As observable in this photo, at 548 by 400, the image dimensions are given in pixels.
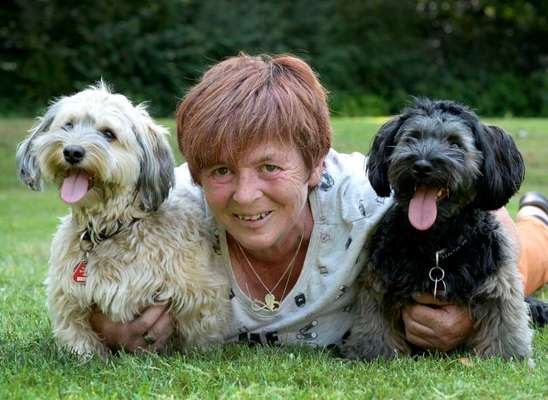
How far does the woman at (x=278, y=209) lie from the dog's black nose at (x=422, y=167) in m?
0.52

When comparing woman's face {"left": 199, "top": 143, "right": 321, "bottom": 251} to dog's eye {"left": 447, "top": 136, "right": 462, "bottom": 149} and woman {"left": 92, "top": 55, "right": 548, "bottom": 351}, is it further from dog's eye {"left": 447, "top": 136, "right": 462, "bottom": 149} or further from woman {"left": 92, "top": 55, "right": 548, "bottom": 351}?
dog's eye {"left": 447, "top": 136, "right": 462, "bottom": 149}

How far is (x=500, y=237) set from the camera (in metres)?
3.84

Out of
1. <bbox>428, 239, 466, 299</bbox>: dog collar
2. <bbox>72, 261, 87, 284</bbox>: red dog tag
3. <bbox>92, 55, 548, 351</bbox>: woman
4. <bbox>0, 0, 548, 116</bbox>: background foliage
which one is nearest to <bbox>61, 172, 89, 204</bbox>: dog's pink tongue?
<bbox>72, 261, 87, 284</bbox>: red dog tag

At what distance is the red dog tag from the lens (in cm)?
377

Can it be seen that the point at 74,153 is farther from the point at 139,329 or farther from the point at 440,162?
the point at 440,162

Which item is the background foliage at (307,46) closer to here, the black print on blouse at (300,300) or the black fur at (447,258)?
the black print on blouse at (300,300)

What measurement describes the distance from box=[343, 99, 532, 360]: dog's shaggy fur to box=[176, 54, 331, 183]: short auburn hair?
331 mm

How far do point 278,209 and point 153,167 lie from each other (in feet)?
1.92

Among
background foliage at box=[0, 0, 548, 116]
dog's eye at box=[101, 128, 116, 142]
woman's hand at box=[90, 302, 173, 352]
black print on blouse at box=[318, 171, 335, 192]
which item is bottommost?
background foliage at box=[0, 0, 548, 116]

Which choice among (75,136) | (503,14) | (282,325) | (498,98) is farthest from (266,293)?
(503,14)

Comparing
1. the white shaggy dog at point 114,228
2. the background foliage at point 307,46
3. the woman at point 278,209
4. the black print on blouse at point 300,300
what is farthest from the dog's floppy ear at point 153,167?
the background foliage at point 307,46

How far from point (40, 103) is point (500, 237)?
60.1 feet

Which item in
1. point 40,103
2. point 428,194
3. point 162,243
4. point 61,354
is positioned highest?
point 428,194

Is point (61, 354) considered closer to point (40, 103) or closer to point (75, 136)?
point (75, 136)
